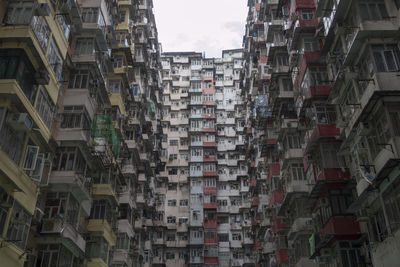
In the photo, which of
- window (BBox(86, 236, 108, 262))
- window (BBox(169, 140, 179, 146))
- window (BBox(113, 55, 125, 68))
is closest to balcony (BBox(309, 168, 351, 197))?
window (BBox(86, 236, 108, 262))

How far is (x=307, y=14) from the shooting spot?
97.9 feet

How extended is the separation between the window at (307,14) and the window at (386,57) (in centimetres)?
1162

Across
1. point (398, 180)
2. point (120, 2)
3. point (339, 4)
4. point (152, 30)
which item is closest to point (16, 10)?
point (339, 4)

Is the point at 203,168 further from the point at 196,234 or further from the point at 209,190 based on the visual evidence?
the point at 196,234

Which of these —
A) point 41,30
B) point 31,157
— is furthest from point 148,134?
point 31,157

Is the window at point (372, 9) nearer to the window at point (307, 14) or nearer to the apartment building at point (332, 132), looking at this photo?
the apartment building at point (332, 132)

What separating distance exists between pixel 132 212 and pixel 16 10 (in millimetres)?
22134

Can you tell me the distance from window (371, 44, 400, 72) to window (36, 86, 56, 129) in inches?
634

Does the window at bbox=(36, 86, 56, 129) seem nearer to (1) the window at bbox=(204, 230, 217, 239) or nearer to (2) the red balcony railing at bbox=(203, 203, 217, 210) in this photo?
(1) the window at bbox=(204, 230, 217, 239)

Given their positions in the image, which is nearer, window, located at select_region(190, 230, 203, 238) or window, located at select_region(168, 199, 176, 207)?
window, located at select_region(190, 230, 203, 238)

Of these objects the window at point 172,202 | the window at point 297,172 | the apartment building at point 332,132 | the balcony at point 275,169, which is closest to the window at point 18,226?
the apartment building at point 332,132

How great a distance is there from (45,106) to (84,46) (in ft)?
27.1

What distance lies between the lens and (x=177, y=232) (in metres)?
54.8

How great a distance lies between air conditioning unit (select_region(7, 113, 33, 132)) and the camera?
16484mm
